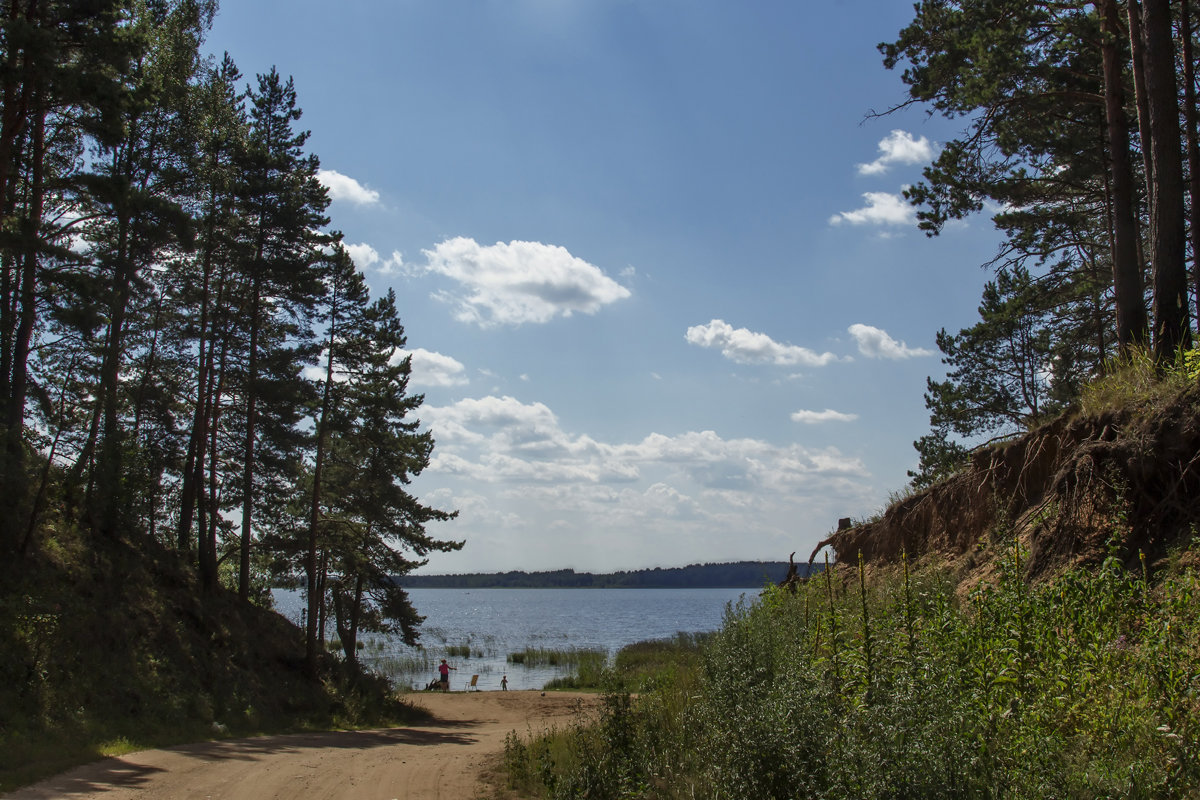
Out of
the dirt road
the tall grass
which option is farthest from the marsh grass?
the tall grass

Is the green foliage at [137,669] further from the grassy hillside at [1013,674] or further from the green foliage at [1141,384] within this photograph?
the green foliage at [1141,384]

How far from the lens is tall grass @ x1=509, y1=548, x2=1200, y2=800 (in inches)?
172

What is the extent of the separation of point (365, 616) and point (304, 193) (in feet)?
51.7

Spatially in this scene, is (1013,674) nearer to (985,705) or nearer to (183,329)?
(985,705)

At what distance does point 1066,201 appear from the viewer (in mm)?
17891

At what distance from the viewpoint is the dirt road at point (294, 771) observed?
9766mm

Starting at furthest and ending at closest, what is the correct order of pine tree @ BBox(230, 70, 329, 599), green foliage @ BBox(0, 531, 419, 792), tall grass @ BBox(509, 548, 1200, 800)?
pine tree @ BBox(230, 70, 329, 599) → green foliage @ BBox(0, 531, 419, 792) → tall grass @ BBox(509, 548, 1200, 800)

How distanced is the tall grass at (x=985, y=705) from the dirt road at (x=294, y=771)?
492 cm

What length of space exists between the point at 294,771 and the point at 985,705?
10.2 meters

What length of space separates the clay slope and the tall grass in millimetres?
579

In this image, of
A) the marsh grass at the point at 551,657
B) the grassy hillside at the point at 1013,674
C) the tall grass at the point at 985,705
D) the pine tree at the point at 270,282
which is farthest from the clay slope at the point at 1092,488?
the marsh grass at the point at 551,657

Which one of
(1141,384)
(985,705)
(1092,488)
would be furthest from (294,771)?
(1141,384)

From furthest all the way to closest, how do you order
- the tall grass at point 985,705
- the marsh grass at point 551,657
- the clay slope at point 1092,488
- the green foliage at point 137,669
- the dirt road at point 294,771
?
the marsh grass at point 551,657, the green foliage at point 137,669, the dirt road at point 294,771, the clay slope at point 1092,488, the tall grass at point 985,705

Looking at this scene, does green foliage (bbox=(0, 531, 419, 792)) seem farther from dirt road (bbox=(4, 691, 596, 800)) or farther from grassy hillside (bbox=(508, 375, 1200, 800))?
grassy hillside (bbox=(508, 375, 1200, 800))
